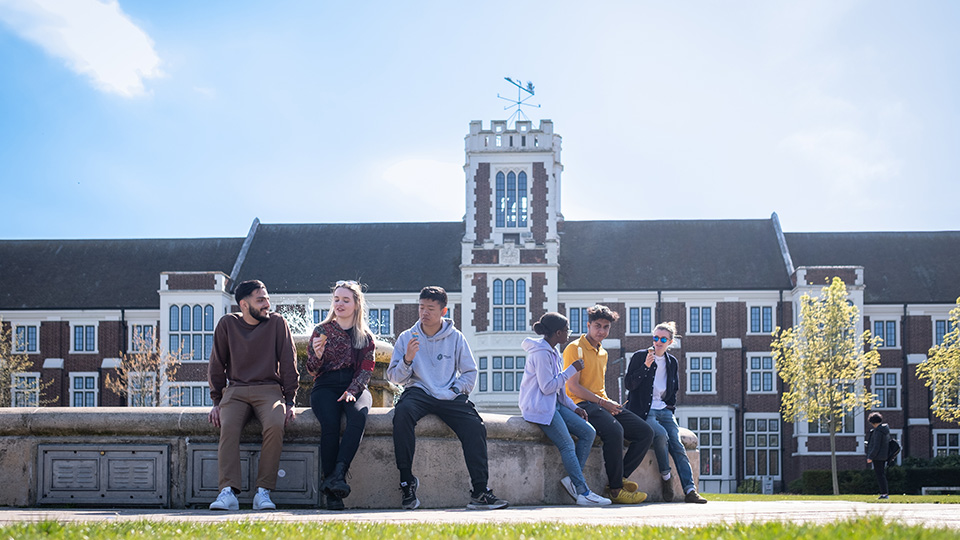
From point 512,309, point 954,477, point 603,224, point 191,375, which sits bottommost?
point 954,477

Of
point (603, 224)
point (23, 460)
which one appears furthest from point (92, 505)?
point (603, 224)

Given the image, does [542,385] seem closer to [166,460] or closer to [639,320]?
[166,460]

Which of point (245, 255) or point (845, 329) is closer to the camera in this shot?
point (845, 329)

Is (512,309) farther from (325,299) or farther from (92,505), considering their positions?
(92,505)

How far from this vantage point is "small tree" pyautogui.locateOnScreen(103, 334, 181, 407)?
3622 centimetres

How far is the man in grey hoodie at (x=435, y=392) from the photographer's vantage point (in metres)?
7.78

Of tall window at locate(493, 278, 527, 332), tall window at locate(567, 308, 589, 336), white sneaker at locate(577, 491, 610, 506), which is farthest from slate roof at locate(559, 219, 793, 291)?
white sneaker at locate(577, 491, 610, 506)

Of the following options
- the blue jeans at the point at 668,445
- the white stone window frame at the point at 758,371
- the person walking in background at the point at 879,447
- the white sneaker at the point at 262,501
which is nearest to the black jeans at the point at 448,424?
the white sneaker at the point at 262,501

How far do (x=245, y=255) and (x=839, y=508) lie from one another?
34.8m

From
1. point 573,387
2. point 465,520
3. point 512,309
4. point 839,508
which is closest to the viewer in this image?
point 465,520

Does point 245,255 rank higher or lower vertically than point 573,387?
higher

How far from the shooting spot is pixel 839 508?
25.6ft

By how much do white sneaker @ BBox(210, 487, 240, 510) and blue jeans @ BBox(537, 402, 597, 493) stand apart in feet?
A: 8.48

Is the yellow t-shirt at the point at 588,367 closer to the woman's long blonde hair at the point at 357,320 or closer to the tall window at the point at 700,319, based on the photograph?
the woman's long blonde hair at the point at 357,320
